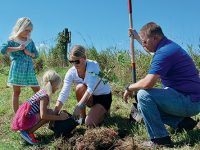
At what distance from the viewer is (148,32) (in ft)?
17.4

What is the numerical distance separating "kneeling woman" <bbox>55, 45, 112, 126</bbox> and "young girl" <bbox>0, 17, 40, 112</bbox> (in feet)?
3.29

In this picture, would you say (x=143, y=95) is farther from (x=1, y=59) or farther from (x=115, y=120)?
(x=1, y=59)

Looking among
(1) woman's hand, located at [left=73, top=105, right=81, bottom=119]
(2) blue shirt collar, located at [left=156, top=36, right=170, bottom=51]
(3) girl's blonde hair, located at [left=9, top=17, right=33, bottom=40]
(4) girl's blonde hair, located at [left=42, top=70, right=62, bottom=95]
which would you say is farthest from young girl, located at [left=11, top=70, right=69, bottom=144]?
(2) blue shirt collar, located at [left=156, top=36, right=170, bottom=51]

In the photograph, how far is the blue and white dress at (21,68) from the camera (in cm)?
721

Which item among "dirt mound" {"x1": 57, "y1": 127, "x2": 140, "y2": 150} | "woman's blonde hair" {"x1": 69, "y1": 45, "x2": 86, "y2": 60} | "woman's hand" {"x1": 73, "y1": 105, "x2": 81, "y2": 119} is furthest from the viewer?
"woman's blonde hair" {"x1": 69, "y1": 45, "x2": 86, "y2": 60}

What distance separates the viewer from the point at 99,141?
538 cm

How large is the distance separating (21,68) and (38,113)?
1.26 metres

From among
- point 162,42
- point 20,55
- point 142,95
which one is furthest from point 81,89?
point 162,42

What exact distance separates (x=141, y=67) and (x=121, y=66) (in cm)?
56

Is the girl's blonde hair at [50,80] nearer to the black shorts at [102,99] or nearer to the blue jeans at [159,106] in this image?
the black shorts at [102,99]

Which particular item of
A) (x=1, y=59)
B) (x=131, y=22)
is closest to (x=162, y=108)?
(x=131, y=22)

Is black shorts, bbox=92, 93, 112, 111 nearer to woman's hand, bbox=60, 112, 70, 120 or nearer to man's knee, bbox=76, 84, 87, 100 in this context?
man's knee, bbox=76, 84, 87, 100

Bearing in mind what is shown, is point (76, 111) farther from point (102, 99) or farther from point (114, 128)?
point (102, 99)

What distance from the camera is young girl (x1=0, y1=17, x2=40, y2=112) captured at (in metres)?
7.07
